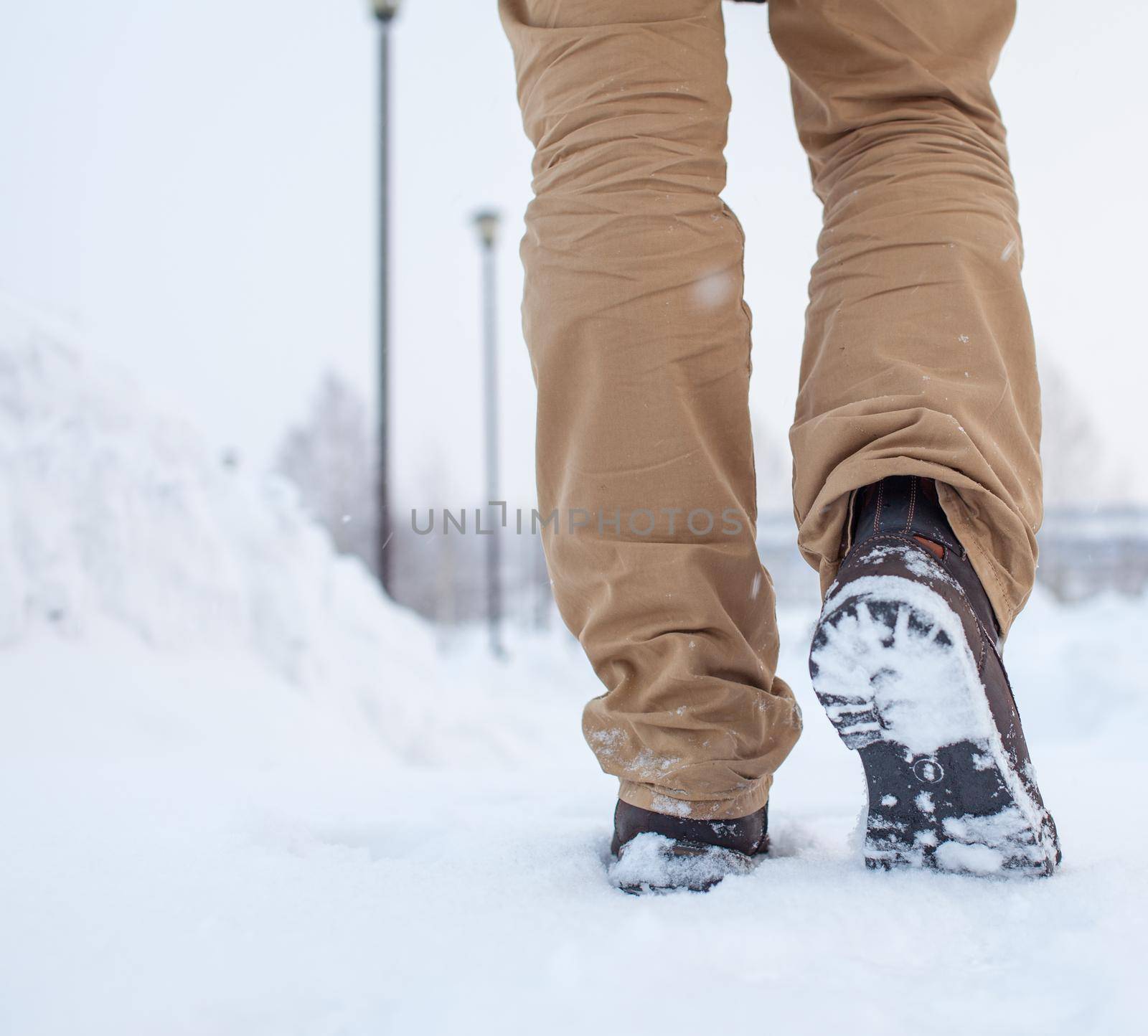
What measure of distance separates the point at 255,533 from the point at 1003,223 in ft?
8.35

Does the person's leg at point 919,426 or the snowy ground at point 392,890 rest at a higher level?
the person's leg at point 919,426

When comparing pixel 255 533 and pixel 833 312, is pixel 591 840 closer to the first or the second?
pixel 833 312

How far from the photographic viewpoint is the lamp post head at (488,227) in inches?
357

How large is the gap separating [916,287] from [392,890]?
2.41 ft

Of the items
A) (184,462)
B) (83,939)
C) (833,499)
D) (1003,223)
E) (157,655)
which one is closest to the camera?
(83,939)

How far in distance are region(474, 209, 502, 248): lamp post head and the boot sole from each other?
893cm

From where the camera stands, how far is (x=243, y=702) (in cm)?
217

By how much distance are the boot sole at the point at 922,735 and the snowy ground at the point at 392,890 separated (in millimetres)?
30

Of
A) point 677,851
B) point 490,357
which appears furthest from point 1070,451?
point 677,851

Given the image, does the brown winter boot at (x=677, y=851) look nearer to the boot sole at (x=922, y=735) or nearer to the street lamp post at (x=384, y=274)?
the boot sole at (x=922, y=735)

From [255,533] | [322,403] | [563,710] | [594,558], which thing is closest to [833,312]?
A: [594,558]

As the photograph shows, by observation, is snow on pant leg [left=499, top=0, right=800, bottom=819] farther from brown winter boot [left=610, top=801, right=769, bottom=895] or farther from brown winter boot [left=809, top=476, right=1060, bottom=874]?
brown winter boot [left=809, top=476, right=1060, bottom=874]

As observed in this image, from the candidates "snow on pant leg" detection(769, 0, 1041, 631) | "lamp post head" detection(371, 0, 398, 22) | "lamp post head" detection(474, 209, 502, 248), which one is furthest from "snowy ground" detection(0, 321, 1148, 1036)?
"lamp post head" detection(474, 209, 502, 248)

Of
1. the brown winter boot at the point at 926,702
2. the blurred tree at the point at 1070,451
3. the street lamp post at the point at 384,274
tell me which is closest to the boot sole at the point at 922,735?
the brown winter boot at the point at 926,702
